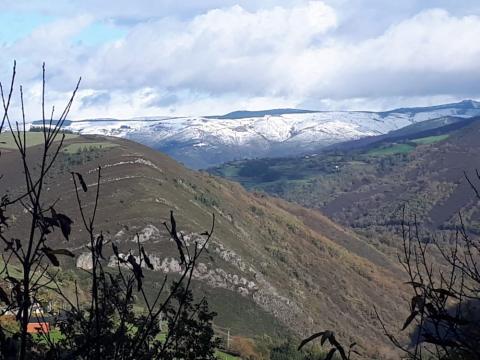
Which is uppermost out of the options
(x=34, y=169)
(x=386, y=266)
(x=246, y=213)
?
(x=34, y=169)

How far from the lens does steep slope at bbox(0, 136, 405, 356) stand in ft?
285

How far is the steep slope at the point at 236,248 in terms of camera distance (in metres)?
86.9

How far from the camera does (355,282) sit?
381ft

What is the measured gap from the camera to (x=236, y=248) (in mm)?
100625

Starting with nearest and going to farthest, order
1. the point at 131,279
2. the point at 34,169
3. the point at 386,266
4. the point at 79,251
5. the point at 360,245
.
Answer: the point at 131,279
the point at 79,251
the point at 34,169
the point at 386,266
the point at 360,245

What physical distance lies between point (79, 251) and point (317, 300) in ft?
119

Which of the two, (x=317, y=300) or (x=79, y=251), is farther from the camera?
(x=317, y=300)

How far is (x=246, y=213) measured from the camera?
425ft

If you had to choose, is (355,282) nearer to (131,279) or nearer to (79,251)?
(79,251)

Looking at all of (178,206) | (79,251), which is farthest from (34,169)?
(79,251)

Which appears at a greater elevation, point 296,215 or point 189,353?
point 189,353

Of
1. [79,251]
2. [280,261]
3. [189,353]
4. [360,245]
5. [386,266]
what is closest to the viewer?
[189,353]

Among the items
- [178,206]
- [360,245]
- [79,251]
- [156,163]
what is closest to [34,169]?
[156,163]

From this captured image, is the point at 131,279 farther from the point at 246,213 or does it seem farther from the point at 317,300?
the point at 246,213
